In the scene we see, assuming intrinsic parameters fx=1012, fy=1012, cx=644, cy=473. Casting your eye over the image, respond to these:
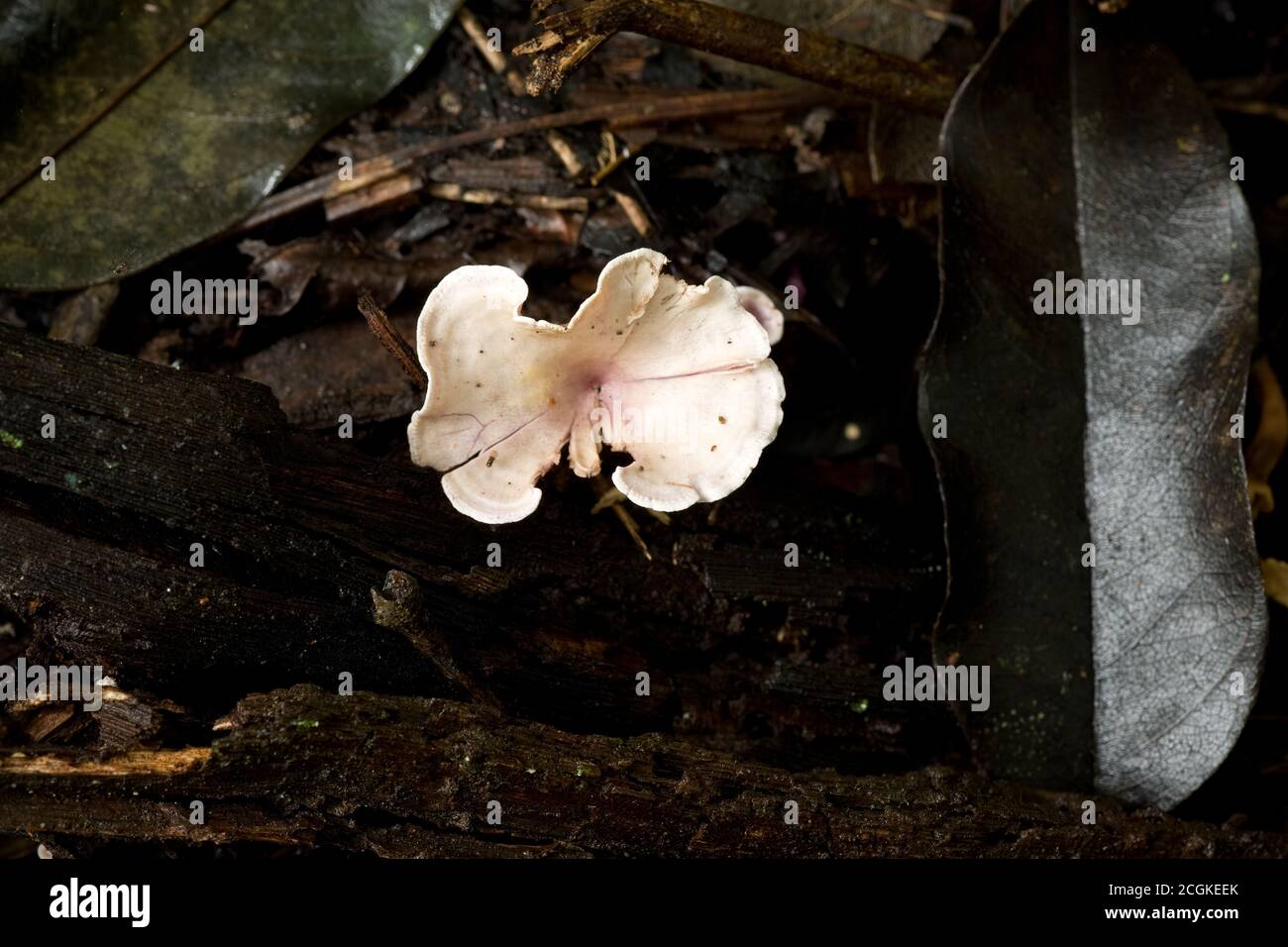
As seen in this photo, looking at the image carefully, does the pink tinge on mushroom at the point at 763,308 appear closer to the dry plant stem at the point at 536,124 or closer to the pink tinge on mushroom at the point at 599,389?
the pink tinge on mushroom at the point at 599,389

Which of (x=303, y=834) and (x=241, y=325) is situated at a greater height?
(x=241, y=325)

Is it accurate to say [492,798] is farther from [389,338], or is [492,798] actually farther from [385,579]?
[389,338]

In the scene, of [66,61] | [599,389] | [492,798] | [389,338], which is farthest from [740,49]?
[492,798]

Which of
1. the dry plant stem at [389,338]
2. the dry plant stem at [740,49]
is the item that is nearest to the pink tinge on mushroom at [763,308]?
the dry plant stem at [740,49]

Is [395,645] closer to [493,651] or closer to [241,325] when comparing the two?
[493,651]

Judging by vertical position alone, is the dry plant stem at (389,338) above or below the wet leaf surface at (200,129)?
below
